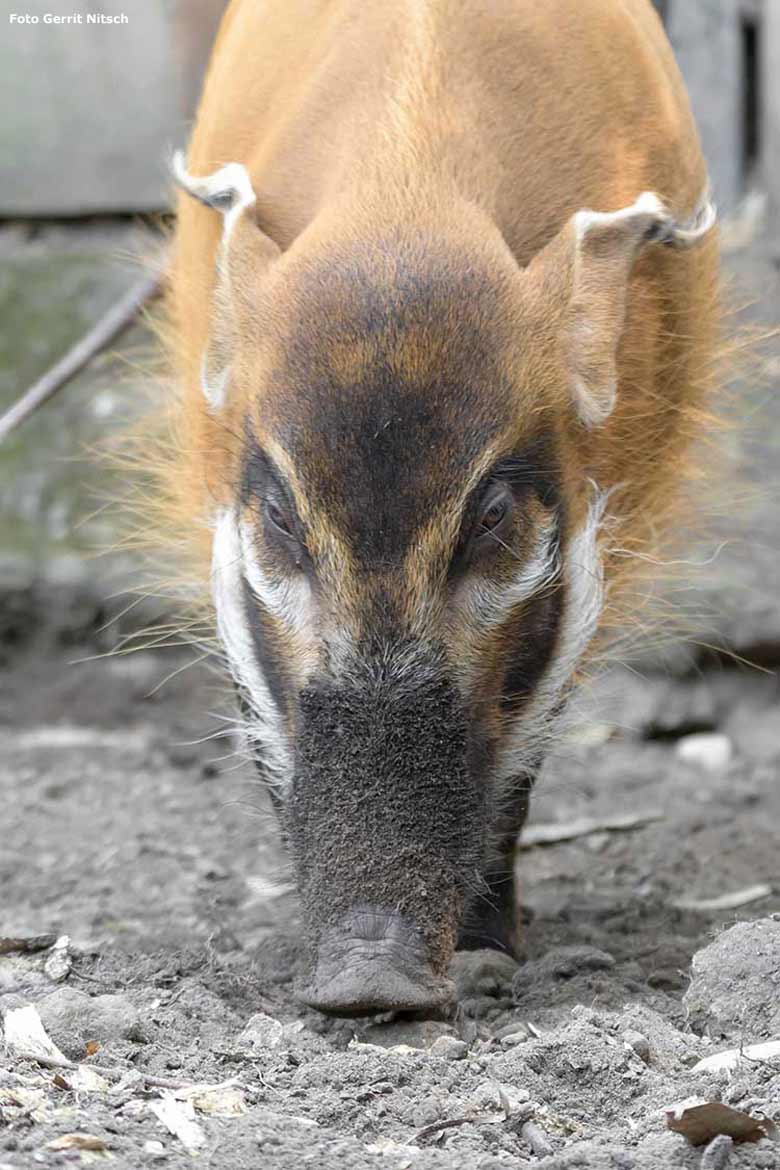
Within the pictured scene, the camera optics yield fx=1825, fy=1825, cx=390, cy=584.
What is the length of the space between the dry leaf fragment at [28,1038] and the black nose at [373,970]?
478mm

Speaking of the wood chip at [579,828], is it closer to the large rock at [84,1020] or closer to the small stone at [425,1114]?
the large rock at [84,1020]

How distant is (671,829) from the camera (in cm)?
532

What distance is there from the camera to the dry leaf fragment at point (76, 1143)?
7.97 ft

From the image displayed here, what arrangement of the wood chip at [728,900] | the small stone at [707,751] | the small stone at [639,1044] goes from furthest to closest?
the small stone at [707,751], the wood chip at [728,900], the small stone at [639,1044]

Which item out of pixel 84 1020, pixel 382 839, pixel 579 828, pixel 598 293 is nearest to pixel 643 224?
pixel 598 293

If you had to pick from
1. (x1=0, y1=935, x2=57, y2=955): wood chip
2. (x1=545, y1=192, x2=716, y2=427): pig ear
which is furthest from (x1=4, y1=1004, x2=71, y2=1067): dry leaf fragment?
(x1=545, y1=192, x2=716, y2=427): pig ear

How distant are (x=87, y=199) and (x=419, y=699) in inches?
174

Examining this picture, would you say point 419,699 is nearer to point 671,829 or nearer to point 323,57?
point 323,57

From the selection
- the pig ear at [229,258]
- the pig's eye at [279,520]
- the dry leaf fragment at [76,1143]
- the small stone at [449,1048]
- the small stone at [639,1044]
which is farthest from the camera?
the pig ear at [229,258]

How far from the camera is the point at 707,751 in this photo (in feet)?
20.4

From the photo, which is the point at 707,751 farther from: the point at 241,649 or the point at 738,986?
the point at 738,986

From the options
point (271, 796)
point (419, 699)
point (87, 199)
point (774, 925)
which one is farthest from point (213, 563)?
point (87, 199)

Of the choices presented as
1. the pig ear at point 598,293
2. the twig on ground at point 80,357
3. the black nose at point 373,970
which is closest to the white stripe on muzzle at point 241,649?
the black nose at point 373,970

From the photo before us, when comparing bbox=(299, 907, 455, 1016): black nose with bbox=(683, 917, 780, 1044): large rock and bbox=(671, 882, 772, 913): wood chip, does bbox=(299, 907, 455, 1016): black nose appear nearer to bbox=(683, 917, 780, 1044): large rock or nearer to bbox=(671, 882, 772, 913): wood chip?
bbox=(683, 917, 780, 1044): large rock
